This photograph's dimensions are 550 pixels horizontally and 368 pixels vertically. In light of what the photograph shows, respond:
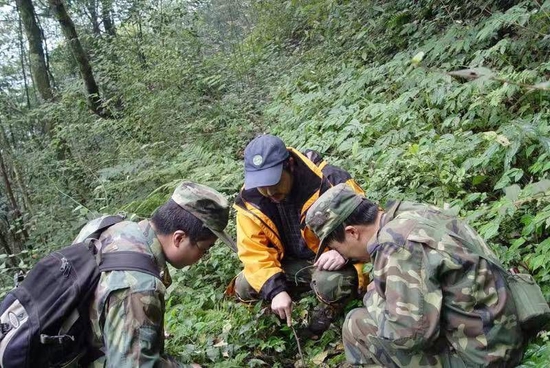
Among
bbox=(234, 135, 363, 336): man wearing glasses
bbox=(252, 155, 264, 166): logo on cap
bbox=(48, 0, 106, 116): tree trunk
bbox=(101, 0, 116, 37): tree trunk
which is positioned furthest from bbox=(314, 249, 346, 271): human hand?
bbox=(101, 0, 116, 37): tree trunk

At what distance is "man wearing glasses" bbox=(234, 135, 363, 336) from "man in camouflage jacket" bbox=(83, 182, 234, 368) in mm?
862

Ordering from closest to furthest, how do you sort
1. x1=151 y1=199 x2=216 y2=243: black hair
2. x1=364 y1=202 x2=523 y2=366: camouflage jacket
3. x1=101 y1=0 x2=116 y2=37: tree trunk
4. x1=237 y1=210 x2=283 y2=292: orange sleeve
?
x1=364 y1=202 x2=523 y2=366: camouflage jacket → x1=151 y1=199 x2=216 y2=243: black hair → x1=237 y1=210 x2=283 y2=292: orange sleeve → x1=101 y1=0 x2=116 y2=37: tree trunk

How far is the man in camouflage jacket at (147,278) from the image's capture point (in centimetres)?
238

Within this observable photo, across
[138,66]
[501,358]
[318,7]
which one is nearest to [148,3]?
[138,66]

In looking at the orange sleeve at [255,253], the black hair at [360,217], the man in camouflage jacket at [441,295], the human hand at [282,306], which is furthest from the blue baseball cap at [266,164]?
the man in camouflage jacket at [441,295]

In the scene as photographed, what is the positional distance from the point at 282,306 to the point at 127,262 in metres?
1.53

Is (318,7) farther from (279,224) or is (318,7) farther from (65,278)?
(65,278)

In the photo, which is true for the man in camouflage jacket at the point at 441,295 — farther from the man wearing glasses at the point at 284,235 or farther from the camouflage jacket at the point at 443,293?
the man wearing glasses at the point at 284,235

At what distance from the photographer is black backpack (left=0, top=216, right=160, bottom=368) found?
241 cm

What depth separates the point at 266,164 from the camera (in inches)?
147

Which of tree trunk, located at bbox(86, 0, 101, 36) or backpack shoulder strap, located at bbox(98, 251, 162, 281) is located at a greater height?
tree trunk, located at bbox(86, 0, 101, 36)

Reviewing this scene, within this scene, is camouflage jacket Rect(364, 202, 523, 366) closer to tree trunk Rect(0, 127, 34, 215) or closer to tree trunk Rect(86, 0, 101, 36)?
tree trunk Rect(0, 127, 34, 215)

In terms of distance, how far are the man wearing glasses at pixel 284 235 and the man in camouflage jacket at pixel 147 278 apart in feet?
2.83

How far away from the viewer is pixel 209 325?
154 inches
